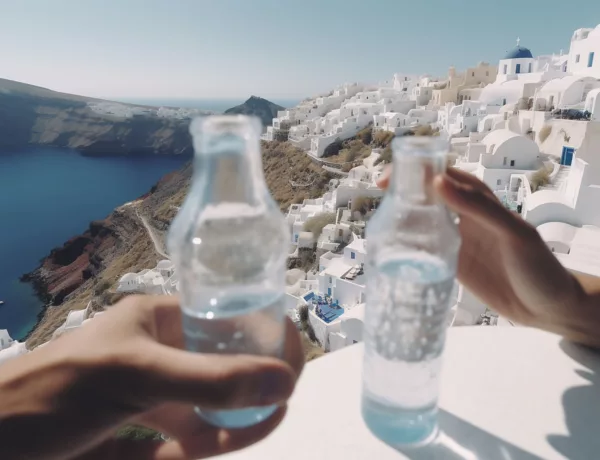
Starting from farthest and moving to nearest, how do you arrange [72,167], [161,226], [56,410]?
[72,167], [161,226], [56,410]

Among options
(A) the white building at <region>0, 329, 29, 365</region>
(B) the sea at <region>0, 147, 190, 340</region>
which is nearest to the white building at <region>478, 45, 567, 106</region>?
(A) the white building at <region>0, 329, 29, 365</region>

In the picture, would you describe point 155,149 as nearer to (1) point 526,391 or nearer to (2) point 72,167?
(2) point 72,167

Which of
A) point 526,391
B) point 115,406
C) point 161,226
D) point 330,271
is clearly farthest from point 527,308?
point 161,226

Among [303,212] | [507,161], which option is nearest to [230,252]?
[507,161]

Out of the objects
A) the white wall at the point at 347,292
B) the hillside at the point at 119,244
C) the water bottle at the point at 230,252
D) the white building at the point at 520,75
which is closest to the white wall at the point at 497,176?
the white wall at the point at 347,292

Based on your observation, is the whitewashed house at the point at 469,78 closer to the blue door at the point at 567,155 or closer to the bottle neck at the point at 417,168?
the blue door at the point at 567,155
